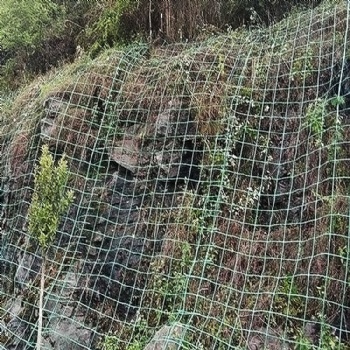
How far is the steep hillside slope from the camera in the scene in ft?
9.41

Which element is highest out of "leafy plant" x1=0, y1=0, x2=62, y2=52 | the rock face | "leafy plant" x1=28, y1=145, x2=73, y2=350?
"leafy plant" x1=0, y1=0, x2=62, y2=52

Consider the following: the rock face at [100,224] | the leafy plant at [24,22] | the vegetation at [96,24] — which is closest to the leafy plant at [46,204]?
the rock face at [100,224]

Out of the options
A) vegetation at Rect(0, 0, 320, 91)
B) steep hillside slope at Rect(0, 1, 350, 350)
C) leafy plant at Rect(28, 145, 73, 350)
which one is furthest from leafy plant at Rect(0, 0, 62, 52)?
leafy plant at Rect(28, 145, 73, 350)

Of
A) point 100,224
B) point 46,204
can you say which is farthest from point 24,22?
point 46,204

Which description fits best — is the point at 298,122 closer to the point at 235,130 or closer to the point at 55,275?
the point at 235,130

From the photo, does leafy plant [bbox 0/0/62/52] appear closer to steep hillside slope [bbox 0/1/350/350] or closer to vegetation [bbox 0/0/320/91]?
vegetation [bbox 0/0/320/91]

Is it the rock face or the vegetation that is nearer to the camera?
the rock face

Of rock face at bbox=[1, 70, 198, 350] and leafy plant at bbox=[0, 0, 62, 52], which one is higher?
leafy plant at bbox=[0, 0, 62, 52]

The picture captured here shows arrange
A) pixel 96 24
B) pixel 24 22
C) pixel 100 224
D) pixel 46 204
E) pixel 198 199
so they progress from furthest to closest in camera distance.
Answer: pixel 24 22, pixel 96 24, pixel 100 224, pixel 198 199, pixel 46 204

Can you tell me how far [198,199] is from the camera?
3404mm

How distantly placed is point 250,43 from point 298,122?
3.18 feet

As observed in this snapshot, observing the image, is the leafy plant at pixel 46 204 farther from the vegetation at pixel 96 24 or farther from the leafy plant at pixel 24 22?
the leafy plant at pixel 24 22

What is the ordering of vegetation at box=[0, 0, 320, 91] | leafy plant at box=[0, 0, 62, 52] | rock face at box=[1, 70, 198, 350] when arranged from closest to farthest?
rock face at box=[1, 70, 198, 350]
vegetation at box=[0, 0, 320, 91]
leafy plant at box=[0, 0, 62, 52]

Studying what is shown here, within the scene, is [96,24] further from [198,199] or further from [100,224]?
[198,199]
